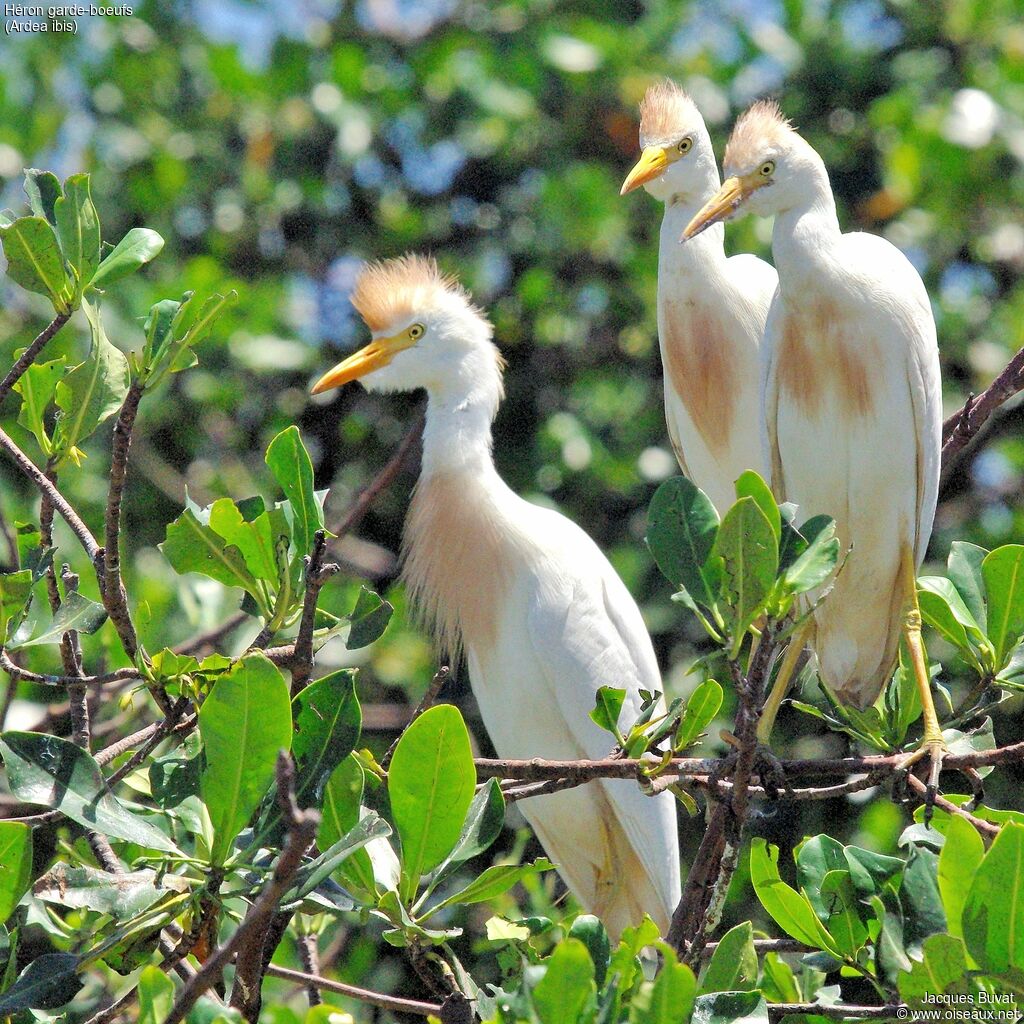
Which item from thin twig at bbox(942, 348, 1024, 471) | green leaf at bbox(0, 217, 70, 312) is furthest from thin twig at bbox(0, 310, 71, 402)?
thin twig at bbox(942, 348, 1024, 471)

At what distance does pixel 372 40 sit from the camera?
4656mm

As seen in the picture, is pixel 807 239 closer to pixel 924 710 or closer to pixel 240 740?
pixel 924 710

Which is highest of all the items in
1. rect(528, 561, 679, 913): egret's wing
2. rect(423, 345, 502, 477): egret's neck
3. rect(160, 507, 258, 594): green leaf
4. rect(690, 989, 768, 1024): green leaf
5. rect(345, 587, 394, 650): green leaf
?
rect(160, 507, 258, 594): green leaf

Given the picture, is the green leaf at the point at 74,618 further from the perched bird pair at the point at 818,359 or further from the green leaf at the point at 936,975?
the perched bird pair at the point at 818,359

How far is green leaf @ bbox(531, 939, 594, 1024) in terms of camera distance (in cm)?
108

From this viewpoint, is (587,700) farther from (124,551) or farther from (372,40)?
(372,40)

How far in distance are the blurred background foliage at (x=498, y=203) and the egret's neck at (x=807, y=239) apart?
1.41 meters

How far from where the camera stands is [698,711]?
146 centimetres

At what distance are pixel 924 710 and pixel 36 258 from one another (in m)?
1.40

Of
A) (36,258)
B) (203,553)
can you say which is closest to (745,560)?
(203,553)

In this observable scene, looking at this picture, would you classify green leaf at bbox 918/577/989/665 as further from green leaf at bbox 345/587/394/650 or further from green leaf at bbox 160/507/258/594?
green leaf at bbox 160/507/258/594

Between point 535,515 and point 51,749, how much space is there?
1.92 metres

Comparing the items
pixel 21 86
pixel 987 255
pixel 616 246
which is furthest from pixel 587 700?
pixel 21 86

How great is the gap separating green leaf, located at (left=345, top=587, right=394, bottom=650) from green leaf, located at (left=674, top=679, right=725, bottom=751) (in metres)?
0.36
